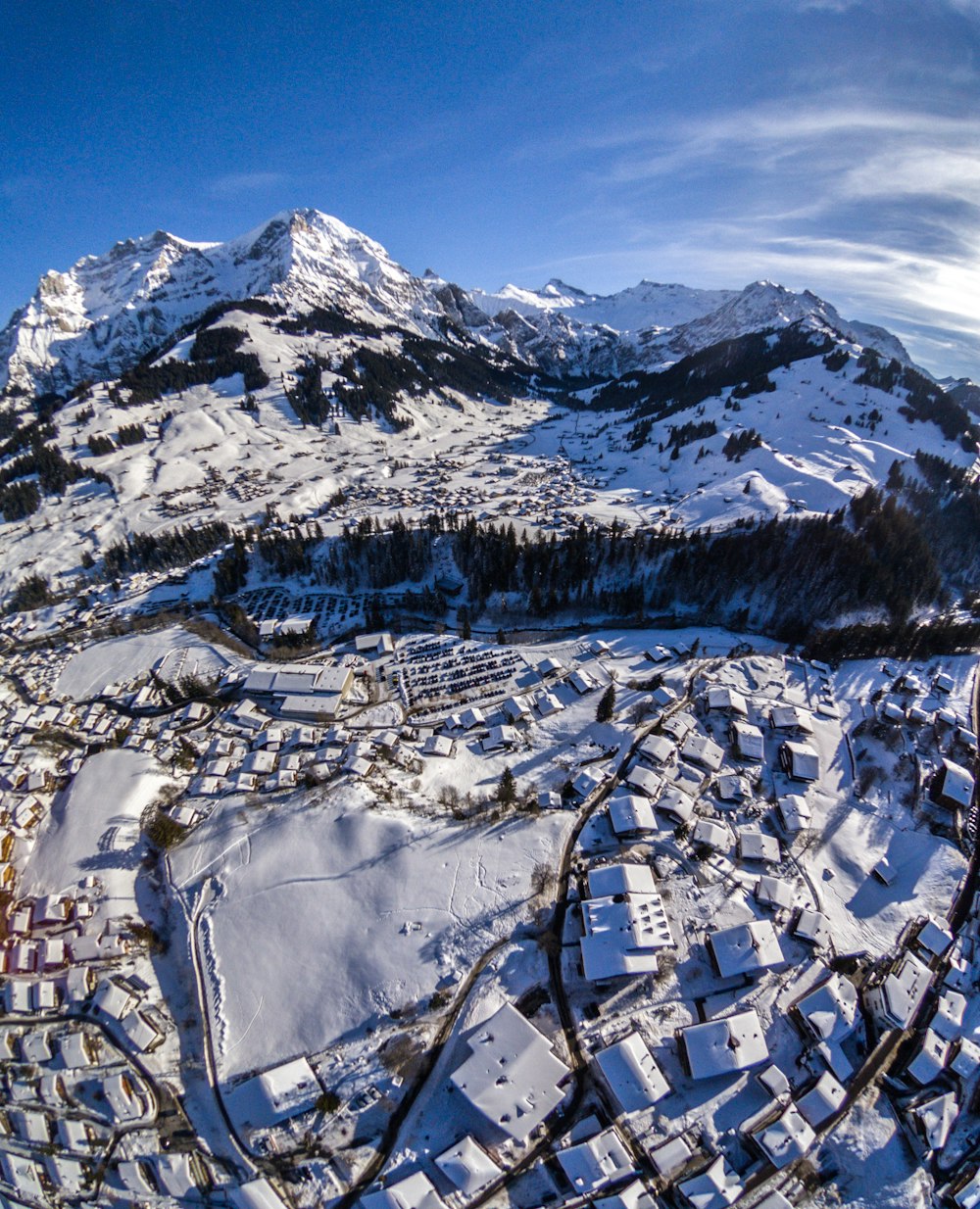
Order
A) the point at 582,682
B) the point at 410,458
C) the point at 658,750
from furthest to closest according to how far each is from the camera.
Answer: the point at 410,458
the point at 582,682
the point at 658,750

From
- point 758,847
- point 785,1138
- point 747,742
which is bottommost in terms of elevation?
point 785,1138

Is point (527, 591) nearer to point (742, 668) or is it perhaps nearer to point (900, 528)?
point (742, 668)

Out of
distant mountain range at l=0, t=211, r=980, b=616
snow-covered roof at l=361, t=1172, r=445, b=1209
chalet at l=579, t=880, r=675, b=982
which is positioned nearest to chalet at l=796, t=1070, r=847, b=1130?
chalet at l=579, t=880, r=675, b=982

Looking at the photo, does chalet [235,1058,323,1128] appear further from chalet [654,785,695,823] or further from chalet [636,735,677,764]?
chalet [636,735,677,764]

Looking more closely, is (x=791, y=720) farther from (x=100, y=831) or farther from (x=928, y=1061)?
(x=100, y=831)

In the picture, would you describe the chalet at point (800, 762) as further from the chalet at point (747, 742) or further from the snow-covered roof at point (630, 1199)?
the snow-covered roof at point (630, 1199)

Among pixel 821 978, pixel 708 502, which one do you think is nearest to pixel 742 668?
pixel 821 978

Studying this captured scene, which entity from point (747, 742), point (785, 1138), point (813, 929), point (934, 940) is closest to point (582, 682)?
point (747, 742)
